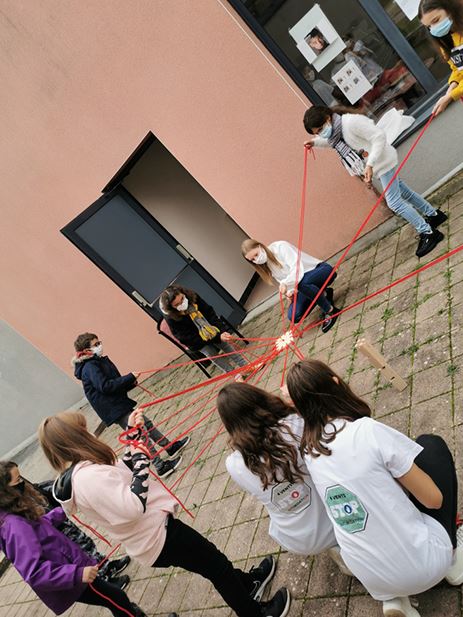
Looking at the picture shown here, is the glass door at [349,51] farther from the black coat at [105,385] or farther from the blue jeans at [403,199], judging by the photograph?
the black coat at [105,385]

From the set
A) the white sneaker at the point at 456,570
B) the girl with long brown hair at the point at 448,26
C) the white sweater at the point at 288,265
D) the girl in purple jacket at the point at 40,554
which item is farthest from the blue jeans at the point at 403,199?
the girl in purple jacket at the point at 40,554

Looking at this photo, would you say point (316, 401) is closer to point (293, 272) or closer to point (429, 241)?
point (429, 241)

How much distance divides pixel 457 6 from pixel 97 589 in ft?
14.5

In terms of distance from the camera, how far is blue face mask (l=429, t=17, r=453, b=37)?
10.6 ft

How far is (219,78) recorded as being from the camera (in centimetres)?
509

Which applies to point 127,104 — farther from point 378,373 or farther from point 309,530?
point 309,530

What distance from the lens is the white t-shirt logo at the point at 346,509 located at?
1.73 meters

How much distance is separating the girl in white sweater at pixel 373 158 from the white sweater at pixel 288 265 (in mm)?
959

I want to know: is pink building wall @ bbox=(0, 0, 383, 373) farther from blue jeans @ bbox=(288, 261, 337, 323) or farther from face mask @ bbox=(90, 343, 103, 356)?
face mask @ bbox=(90, 343, 103, 356)

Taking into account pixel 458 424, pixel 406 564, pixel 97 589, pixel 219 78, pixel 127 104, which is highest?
pixel 127 104

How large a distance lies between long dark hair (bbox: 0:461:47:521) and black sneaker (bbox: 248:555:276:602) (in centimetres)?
128

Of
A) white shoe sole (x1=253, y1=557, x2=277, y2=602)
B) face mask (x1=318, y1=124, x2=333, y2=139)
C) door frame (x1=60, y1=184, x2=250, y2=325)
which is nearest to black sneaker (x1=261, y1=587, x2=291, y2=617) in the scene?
white shoe sole (x1=253, y1=557, x2=277, y2=602)

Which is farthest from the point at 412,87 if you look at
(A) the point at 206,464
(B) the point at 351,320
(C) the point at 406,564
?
(C) the point at 406,564

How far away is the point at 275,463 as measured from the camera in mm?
1983
